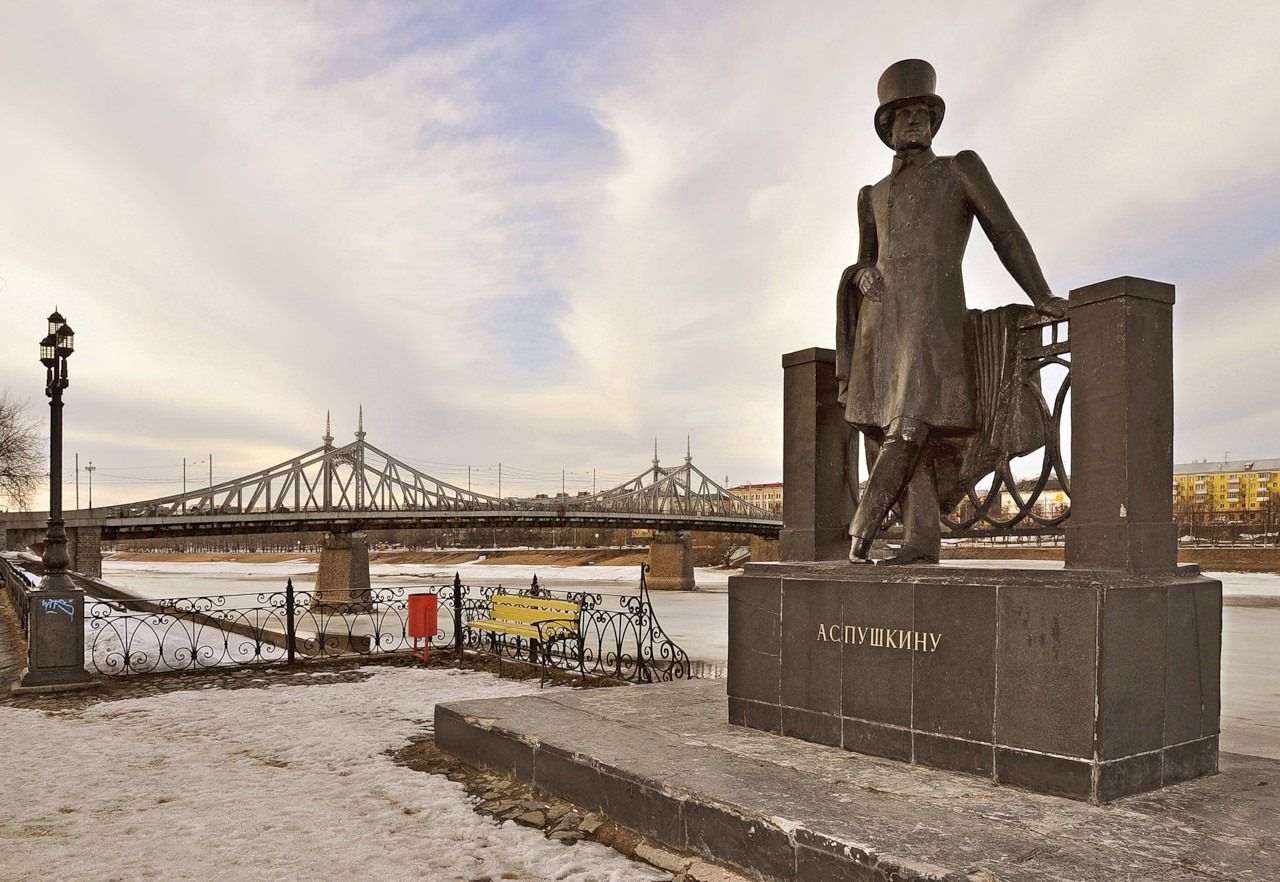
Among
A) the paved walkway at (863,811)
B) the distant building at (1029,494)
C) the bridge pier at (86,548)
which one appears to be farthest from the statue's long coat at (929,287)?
the bridge pier at (86,548)

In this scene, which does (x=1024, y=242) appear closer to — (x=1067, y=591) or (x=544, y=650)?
(x=1067, y=591)

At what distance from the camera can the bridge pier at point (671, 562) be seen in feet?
163

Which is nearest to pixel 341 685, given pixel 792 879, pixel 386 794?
pixel 386 794

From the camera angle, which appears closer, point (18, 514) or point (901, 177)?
point (901, 177)

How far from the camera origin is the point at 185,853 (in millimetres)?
4133

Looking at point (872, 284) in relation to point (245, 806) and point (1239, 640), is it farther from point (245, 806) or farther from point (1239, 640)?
point (1239, 640)

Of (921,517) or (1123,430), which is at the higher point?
(1123,430)

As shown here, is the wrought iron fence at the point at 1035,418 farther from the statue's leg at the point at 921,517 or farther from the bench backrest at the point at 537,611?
the bench backrest at the point at 537,611

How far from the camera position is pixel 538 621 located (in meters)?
9.53

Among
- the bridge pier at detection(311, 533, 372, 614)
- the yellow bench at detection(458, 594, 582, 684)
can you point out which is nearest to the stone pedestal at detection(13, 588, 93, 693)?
the yellow bench at detection(458, 594, 582, 684)

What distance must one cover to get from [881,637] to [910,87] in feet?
9.51

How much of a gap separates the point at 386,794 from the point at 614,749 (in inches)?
51.5

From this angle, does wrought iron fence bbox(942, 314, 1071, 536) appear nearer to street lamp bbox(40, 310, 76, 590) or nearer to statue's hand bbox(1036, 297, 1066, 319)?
statue's hand bbox(1036, 297, 1066, 319)

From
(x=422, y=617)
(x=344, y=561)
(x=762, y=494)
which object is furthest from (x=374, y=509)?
(x=762, y=494)
